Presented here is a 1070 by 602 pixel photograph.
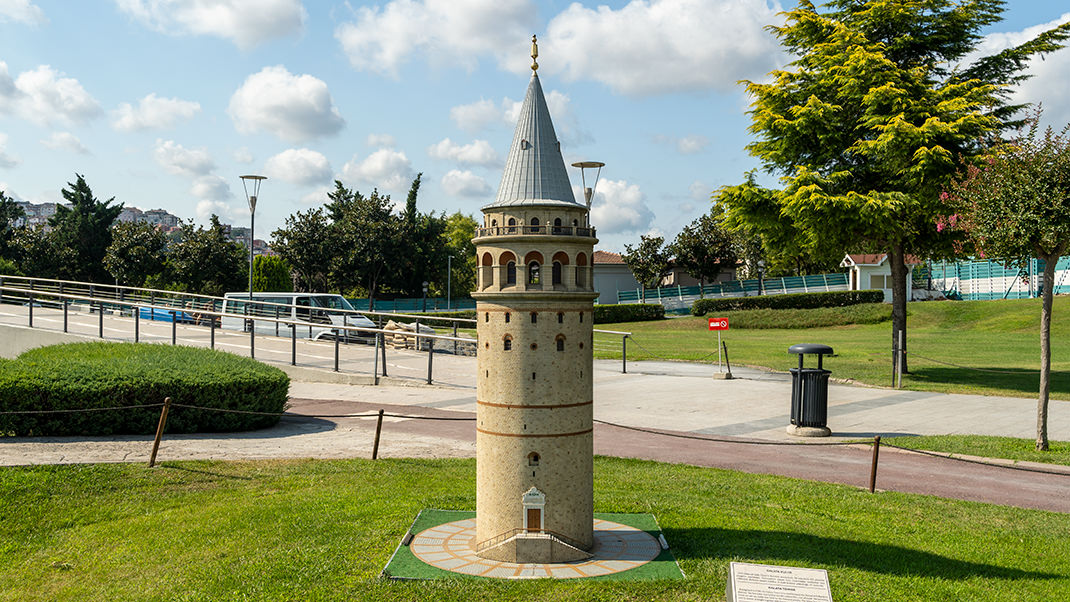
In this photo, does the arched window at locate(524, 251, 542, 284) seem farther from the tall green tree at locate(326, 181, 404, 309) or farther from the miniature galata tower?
the tall green tree at locate(326, 181, 404, 309)

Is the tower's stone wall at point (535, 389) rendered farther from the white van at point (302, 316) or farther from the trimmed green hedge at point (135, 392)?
the white van at point (302, 316)

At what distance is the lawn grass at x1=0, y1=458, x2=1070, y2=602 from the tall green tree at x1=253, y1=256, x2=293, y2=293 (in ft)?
136

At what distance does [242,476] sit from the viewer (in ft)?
38.8

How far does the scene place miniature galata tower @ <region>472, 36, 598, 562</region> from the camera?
8.26 metres

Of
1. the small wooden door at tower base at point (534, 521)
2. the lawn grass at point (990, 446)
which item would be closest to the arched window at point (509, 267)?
the small wooden door at tower base at point (534, 521)

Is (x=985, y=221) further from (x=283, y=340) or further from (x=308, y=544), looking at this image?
(x=283, y=340)

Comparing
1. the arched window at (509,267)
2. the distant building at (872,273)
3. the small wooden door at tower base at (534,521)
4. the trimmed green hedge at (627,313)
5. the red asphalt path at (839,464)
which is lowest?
the red asphalt path at (839,464)

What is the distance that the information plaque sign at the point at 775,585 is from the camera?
251 inches

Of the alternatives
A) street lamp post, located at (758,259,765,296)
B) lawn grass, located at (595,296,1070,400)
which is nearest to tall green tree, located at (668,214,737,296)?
street lamp post, located at (758,259,765,296)

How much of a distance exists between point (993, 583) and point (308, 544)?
6921 mm

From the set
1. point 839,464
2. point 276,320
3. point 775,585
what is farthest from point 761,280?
point 775,585

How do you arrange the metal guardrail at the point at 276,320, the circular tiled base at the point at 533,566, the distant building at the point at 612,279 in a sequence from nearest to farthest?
the circular tiled base at the point at 533,566
the metal guardrail at the point at 276,320
the distant building at the point at 612,279

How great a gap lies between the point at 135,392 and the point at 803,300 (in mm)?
46974

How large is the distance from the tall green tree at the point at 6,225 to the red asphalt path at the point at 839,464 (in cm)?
6257
